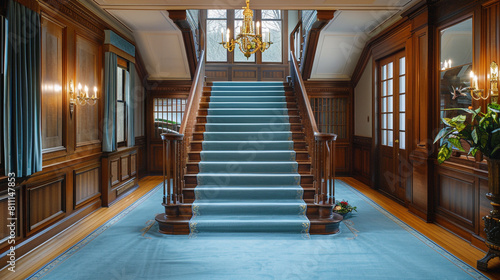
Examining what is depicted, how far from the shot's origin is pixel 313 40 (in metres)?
7.07

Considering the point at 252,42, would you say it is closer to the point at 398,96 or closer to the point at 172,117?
the point at 398,96

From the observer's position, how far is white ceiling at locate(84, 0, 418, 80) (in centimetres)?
521

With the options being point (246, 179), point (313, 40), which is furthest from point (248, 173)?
point (313, 40)

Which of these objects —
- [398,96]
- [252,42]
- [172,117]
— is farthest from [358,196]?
[172,117]

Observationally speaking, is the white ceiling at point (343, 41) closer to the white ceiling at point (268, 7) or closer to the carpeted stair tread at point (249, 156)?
the white ceiling at point (268, 7)

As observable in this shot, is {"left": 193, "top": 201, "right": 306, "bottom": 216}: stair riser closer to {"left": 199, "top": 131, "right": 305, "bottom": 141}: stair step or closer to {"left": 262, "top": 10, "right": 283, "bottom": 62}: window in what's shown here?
{"left": 199, "top": 131, "right": 305, "bottom": 141}: stair step

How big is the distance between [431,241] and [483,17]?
2.57 meters

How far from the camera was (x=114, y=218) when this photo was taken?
4973mm

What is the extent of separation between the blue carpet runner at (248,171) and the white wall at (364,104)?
191 cm

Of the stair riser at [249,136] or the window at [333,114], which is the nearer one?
the stair riser at [249,136]

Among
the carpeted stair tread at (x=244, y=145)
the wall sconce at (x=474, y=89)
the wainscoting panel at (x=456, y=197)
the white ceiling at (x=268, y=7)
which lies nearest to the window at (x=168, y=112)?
the white ceiling at (x=268, y=7)

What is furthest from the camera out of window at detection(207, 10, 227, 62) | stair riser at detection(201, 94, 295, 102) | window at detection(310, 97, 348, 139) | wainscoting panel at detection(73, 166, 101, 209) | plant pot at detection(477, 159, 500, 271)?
window at detection(207, 10, 227, 62)

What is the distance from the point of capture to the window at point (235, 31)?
10258mm

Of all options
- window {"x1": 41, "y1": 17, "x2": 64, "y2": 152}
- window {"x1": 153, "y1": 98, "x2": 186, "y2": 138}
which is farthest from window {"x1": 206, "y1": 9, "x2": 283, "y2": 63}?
window {"x1": 41, "y1": 17, "x2": 64, "y2": 152}
